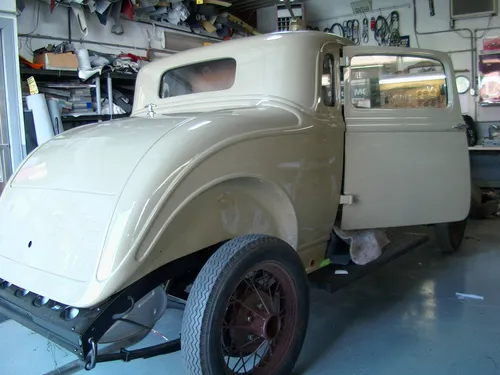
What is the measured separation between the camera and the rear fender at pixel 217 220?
73.1 inches

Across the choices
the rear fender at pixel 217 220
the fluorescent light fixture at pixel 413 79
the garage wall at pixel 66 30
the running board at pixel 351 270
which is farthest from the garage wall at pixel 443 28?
the rear fender at pixel 217 220

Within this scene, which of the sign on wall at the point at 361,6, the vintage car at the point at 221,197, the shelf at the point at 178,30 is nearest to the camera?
the vintage car at the point at 221,197

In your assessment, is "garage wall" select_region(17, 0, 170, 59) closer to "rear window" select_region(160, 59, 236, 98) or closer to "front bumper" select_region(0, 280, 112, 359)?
"rear window" select_region(160, 59, 236, 98)

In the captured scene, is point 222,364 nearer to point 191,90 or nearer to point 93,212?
point 93,212

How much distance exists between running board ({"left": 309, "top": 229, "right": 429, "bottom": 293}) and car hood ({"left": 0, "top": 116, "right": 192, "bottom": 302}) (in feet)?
4.24

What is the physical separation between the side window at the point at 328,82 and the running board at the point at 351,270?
3.52 ft

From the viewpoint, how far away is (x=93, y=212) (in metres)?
1.90

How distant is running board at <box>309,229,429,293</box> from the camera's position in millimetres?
2695

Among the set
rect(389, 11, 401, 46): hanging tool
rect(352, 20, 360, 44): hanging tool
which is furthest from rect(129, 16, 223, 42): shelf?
rect(389, 11, 401, 46): hanging tool

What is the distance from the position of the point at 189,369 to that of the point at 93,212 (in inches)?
30.5

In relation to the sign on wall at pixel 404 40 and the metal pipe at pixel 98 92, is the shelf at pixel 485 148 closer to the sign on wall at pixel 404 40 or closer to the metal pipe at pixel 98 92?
the sign on wall at pixel 404 40

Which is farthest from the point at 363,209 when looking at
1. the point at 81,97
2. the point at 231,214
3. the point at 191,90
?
the point at 81,97

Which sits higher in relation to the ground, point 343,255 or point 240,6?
point 240,6

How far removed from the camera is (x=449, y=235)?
170 inches
